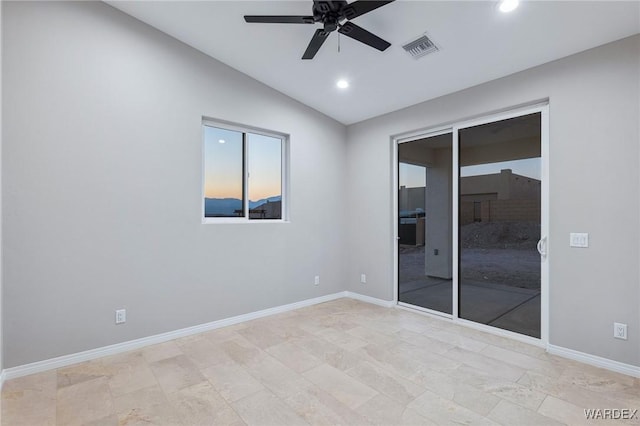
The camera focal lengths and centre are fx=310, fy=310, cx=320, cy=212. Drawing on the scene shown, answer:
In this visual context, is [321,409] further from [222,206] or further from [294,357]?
[222,206]

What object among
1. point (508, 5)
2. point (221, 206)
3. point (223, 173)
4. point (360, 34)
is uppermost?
point (508, 5)

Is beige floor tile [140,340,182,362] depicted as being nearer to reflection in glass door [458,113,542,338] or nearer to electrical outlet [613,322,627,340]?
reflection in glass door [458,113,542,338]

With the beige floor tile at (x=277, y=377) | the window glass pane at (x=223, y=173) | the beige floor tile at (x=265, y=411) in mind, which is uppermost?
the window glass pane at (x=223, y=173)

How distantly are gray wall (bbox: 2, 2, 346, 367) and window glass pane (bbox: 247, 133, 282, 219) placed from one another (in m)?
0.24

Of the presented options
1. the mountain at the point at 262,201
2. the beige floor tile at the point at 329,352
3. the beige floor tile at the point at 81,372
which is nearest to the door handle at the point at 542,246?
the beige floor tile at the point at 329,352

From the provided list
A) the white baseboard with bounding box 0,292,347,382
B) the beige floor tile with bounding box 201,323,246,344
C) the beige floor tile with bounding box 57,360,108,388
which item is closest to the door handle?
the white baseboard with bounding box 0,292,347,382

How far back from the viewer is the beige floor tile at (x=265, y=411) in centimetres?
198

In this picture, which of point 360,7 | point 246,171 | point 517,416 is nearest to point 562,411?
point 517,416

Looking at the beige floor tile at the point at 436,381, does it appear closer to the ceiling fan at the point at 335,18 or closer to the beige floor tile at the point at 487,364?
the beige floor tile at the point at 487,364

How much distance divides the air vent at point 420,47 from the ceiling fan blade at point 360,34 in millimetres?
470

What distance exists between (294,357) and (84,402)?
158cm

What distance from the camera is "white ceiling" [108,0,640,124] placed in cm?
248

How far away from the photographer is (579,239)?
2795 mm

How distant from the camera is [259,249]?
4012mm
